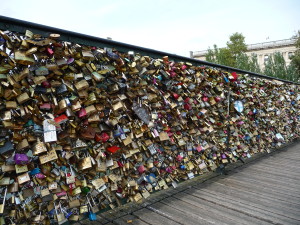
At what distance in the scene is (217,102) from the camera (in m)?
4.18

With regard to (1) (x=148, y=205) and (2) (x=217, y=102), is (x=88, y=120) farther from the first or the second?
(2) (x=217, y=102)

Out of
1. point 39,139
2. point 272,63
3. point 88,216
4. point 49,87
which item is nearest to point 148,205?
point 88,216

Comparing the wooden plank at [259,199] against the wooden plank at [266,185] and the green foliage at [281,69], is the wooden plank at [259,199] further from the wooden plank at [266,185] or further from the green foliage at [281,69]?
the green foliage at [281,69]

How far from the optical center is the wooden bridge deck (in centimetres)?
254

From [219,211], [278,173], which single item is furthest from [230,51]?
[219,211]

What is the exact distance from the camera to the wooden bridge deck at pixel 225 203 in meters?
2.54

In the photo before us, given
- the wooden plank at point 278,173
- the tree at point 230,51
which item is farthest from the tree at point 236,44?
the wooden plank at point 278,173

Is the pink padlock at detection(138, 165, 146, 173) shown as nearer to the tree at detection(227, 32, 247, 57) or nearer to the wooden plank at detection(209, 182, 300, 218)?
the wooden plank at detection(209, 182, 300, 218)

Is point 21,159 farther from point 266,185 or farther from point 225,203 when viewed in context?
point 266,185

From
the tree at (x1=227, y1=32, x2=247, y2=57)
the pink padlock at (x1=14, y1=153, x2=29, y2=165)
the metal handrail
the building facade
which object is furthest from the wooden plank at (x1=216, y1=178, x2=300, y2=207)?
the building facade

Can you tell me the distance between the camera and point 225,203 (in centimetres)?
296

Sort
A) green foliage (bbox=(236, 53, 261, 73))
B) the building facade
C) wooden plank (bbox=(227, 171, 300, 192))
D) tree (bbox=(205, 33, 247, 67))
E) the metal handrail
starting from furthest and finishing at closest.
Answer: the building facade → tree (bbox=(205, 33, 247, 67)) → green foliage (bbox=(236, 53, 261, 73)) → wooden plank (bbox=(227, 171, 300, 192)) → the metal handrail

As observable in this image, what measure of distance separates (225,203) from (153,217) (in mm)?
968

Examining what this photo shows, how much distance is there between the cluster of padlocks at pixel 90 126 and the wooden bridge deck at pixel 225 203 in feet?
0.57
